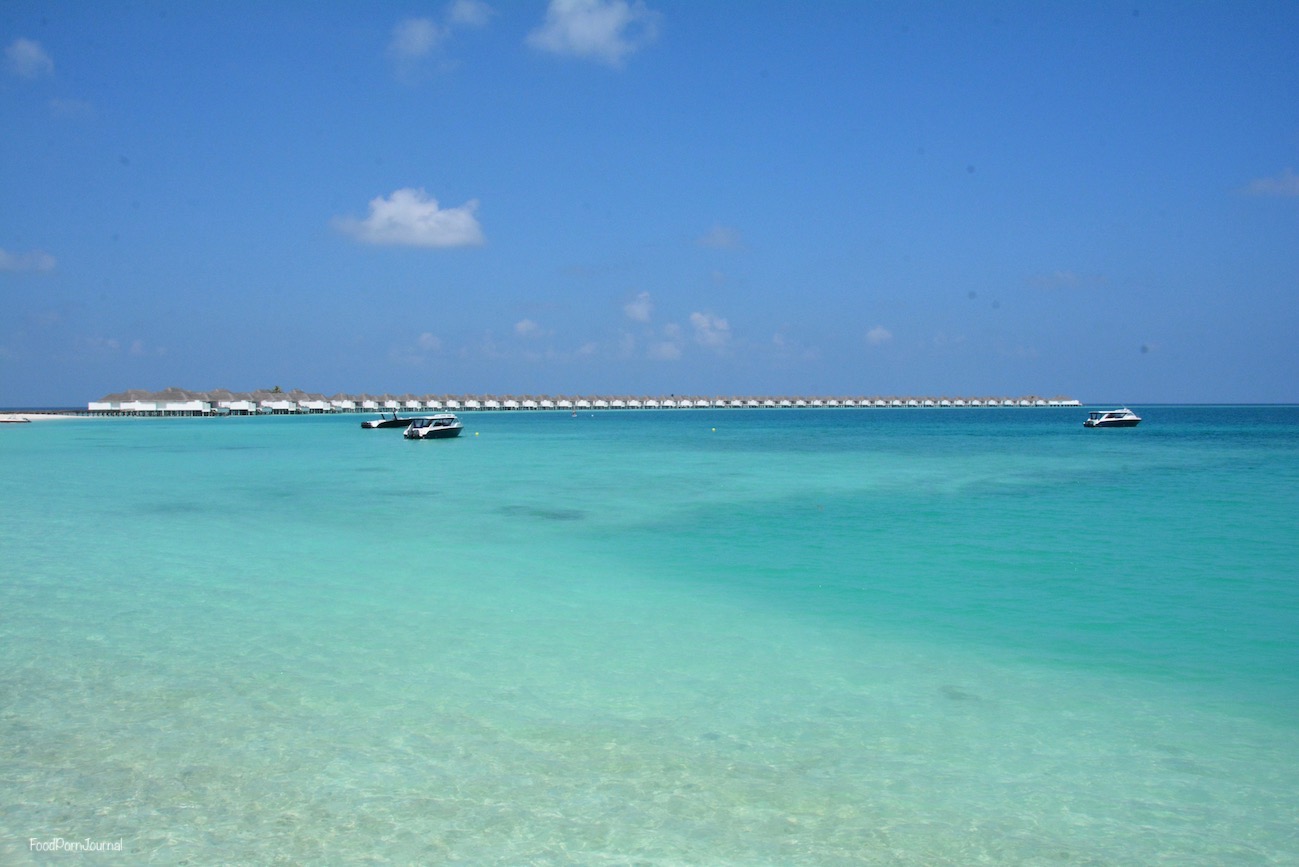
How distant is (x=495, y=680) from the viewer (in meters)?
6.45

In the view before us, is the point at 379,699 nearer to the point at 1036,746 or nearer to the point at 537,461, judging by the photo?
the point at 1036,746

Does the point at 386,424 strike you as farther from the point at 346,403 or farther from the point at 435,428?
the point at 346,403

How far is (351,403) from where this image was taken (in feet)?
331

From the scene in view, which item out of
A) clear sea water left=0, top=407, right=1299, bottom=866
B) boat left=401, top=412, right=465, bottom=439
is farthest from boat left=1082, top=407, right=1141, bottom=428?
clear sea water left=0, top=407, right=1299, bottom=866

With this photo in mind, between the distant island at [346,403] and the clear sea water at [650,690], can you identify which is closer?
the clear sea water at [650,690]

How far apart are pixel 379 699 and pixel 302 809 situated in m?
1.65

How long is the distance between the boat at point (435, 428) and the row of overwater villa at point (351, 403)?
2187cm

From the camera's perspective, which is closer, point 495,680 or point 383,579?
point 495,680

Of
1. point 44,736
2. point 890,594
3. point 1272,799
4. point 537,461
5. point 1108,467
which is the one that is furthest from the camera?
point 537,461

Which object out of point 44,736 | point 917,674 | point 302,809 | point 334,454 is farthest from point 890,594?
point 334,454

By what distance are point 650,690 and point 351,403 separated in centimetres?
10032

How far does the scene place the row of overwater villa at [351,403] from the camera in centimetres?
8462

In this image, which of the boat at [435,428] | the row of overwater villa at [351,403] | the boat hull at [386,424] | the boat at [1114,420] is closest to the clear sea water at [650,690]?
the boat at [435,428]

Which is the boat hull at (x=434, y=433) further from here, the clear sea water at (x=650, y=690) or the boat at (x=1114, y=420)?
the boat at (x=1114, y=420)
